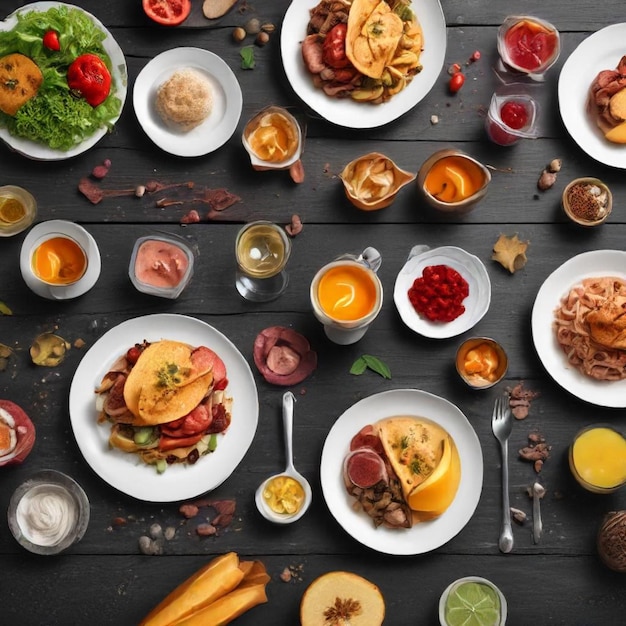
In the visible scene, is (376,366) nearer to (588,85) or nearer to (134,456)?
(134,456)

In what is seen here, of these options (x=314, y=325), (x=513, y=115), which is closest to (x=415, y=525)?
(x=314, y=325)

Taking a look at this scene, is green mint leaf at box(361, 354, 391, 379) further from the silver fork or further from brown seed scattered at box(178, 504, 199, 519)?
brown seed scattered at box(178, 504, 199, 519)

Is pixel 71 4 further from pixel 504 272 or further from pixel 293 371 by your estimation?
pixel 504 272

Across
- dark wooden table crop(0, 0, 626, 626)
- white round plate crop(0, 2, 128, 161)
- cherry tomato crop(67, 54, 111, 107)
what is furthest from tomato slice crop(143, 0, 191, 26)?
cherry tomato crop(67, 54, 111, 107)

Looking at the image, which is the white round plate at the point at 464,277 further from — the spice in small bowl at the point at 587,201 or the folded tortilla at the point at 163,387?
the folded tortilla at the point at 163,387

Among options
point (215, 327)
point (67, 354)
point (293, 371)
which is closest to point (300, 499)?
point (293, 371)

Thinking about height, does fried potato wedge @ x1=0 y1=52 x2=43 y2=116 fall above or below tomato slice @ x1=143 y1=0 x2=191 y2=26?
below

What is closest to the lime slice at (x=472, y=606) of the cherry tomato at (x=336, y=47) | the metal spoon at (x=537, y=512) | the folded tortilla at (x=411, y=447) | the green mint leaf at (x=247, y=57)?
the metal spoon at (x=537, y=512)
